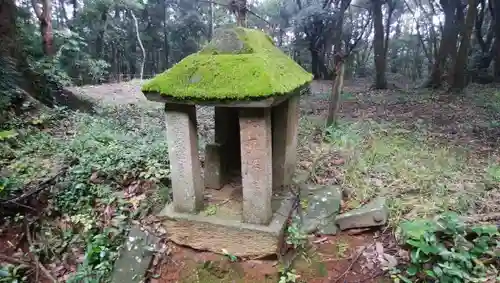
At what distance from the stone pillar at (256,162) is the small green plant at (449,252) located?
4.05 feet

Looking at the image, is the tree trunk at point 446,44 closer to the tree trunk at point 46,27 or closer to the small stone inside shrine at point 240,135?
the small stone inside shrine at point 240,135

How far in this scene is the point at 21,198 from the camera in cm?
402

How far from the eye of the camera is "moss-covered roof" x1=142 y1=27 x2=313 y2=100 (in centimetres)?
283

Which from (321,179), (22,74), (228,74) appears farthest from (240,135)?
(22,74)

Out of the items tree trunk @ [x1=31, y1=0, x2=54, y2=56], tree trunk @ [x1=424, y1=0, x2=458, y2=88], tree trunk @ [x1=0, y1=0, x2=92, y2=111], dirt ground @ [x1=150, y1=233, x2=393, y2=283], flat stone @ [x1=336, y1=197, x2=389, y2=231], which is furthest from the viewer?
tree trunk @ [x1=424, y1=0, x2=458, y2=88]

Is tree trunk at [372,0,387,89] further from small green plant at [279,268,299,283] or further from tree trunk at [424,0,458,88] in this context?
small green plant at [279,268,299,283]

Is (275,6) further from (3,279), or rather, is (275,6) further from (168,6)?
(3,279)

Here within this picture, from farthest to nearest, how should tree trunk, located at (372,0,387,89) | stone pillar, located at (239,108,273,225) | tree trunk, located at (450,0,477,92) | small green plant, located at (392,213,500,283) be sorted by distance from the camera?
tree trunk, located at (372,0,387,89), tree trunk, located at (450,0,477,92), stone pillar, located at (239,108,273,225), small green plant, located at (392,213,500,283)

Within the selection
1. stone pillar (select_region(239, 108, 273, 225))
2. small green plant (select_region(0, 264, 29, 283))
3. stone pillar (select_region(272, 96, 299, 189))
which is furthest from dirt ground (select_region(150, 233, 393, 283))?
small green plant (select_region(0, 264, 29, 283))

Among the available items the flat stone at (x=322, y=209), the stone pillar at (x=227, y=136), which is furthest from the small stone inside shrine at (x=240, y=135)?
the stone pillar at (x=227, y=136)

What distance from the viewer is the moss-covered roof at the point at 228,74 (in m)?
2.83

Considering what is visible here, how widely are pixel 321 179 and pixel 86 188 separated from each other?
2941mm

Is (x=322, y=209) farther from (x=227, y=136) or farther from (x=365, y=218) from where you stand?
(x=227, y=136)

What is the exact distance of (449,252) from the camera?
2.71 metres
